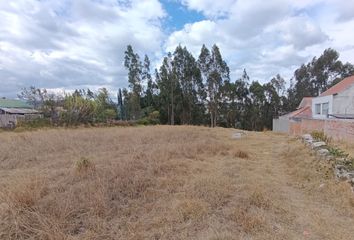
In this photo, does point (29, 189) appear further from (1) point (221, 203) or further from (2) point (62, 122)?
(2) point (62, 122)

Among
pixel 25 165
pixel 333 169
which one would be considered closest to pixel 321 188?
pixel 333 169

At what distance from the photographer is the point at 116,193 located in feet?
15.7

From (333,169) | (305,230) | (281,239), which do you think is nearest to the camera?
(281,239)

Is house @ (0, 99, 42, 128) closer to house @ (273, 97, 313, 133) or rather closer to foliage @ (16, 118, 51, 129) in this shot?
foliage @ (16, 118, 51, 129)

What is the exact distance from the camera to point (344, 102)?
23.6m

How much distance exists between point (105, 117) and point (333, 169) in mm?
25951

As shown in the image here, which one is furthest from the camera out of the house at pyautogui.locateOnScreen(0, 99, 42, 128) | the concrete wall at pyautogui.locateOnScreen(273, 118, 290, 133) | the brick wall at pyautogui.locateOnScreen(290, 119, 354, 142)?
the house at pyautogui.locateOnScreen(0, 99, 42, 128)

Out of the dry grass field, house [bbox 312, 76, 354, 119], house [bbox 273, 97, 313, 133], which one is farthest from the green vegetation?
the dry grass field

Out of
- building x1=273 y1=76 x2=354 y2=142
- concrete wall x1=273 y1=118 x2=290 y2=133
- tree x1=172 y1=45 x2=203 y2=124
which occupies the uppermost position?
tree x1=172 y1=45 x2=203 y2=124

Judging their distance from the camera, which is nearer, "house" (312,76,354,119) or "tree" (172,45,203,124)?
"house" (312,76,354,119)

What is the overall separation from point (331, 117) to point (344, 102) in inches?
125

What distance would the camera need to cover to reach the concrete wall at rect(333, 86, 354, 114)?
23142mm

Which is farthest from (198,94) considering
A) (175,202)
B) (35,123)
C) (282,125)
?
(175,202)

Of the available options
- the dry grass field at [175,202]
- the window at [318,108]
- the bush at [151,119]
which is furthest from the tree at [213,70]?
the dry grass field at [175,202]
